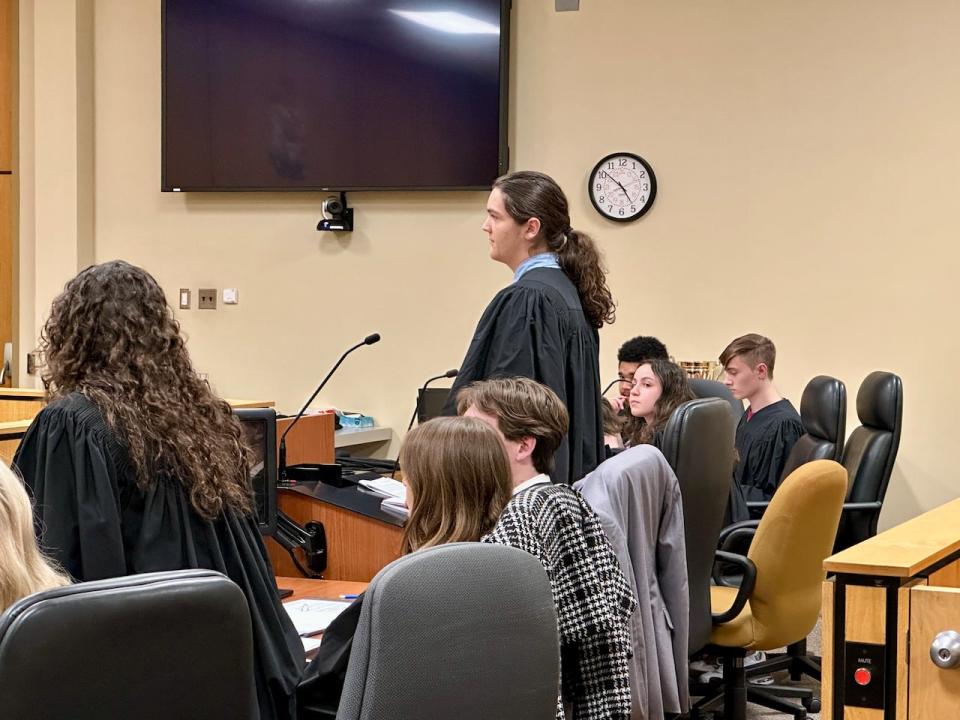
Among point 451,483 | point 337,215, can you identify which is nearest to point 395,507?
point 451,483

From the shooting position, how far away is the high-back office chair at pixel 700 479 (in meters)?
3.25

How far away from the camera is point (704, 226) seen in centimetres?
589

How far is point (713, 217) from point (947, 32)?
1.31 m

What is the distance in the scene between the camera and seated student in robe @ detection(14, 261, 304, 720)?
6.36 ft

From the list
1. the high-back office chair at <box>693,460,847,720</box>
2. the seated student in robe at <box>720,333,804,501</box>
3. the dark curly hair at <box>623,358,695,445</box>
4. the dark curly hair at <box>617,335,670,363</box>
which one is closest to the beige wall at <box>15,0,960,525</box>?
the seated student in robe at <box>720,333,804,501</box>

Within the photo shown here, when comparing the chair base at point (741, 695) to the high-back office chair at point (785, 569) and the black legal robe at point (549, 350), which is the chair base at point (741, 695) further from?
the black legal robe at point (549, 350)

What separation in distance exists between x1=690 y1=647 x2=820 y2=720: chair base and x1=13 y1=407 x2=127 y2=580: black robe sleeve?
2.13 meters

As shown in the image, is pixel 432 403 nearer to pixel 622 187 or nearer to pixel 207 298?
pixel 622 187

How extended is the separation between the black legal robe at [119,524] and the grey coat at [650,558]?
0.79 m

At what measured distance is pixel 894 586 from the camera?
189cm

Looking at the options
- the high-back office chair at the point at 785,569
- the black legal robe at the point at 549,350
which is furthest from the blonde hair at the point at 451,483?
the high-back office chair at the point at 785,569

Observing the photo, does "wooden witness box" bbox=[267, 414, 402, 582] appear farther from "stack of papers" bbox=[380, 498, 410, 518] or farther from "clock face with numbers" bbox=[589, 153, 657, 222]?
"clock face with numbers" bbox=[589, 153, 657, 222]

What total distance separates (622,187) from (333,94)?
160 cm

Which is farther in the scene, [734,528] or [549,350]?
[734,528]
